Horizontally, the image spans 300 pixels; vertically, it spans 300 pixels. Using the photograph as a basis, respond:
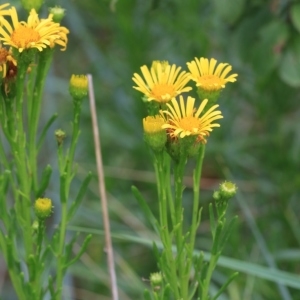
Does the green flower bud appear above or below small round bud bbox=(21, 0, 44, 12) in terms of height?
below


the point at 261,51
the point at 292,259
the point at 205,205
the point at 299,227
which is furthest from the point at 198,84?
the point at 205,205

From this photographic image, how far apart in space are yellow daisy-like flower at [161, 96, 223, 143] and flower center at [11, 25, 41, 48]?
188 millimetres

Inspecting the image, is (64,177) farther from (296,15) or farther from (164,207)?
(296,15)

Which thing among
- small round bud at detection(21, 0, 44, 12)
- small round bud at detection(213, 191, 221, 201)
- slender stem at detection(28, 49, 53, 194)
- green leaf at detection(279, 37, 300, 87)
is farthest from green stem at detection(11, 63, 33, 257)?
green leaf at detection(279, 37, 300, 87)

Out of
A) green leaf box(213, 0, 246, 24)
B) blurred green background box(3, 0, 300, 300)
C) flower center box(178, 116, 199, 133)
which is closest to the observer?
flower center box(178, 116, 199, 133)

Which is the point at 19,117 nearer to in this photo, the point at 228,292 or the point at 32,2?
the point at 32,2

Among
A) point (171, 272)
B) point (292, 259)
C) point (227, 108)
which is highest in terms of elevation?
point (227, 108)

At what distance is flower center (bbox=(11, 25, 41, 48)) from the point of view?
828mm

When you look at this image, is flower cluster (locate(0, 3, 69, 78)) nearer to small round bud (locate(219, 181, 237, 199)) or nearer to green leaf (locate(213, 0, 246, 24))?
small round bud (locate(219, 181, 237, 199))

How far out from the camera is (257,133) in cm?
212

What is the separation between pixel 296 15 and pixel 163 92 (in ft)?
2.01

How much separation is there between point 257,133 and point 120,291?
705 millimetres

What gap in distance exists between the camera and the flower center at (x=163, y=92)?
82 centimetres

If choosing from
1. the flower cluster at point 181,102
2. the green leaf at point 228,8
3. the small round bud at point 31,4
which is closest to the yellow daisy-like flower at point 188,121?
the flower cluster at point 181,102
